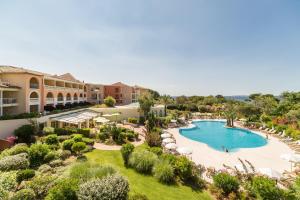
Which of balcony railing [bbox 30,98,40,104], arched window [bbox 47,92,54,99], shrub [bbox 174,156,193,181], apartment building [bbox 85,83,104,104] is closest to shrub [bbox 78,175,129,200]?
shrub [bbox 174,156,193,181]

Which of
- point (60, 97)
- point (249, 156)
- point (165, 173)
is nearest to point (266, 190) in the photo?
point (165, 173)

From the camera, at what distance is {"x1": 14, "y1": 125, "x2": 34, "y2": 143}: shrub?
915 inches

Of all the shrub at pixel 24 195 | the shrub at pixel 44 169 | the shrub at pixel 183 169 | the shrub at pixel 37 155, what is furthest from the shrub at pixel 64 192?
the shrub at pixel 183 169

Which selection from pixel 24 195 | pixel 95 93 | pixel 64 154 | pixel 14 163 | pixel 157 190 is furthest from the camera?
pixel 95 93

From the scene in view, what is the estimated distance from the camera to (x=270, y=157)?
76.8 feet

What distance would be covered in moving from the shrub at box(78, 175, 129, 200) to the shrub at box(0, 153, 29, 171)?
29.0ft

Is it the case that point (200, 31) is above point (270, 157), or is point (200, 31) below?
above

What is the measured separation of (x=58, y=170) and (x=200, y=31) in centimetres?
2519

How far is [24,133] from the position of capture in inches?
919

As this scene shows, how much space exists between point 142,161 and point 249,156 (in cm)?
1579

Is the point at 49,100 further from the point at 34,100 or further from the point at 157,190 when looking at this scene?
the point at 157,190

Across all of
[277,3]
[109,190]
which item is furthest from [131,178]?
[277,3]

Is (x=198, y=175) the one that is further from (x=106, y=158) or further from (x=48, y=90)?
(x=48, y=90)

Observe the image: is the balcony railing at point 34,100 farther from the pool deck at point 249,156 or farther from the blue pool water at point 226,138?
the blue pool water at point 226,138
